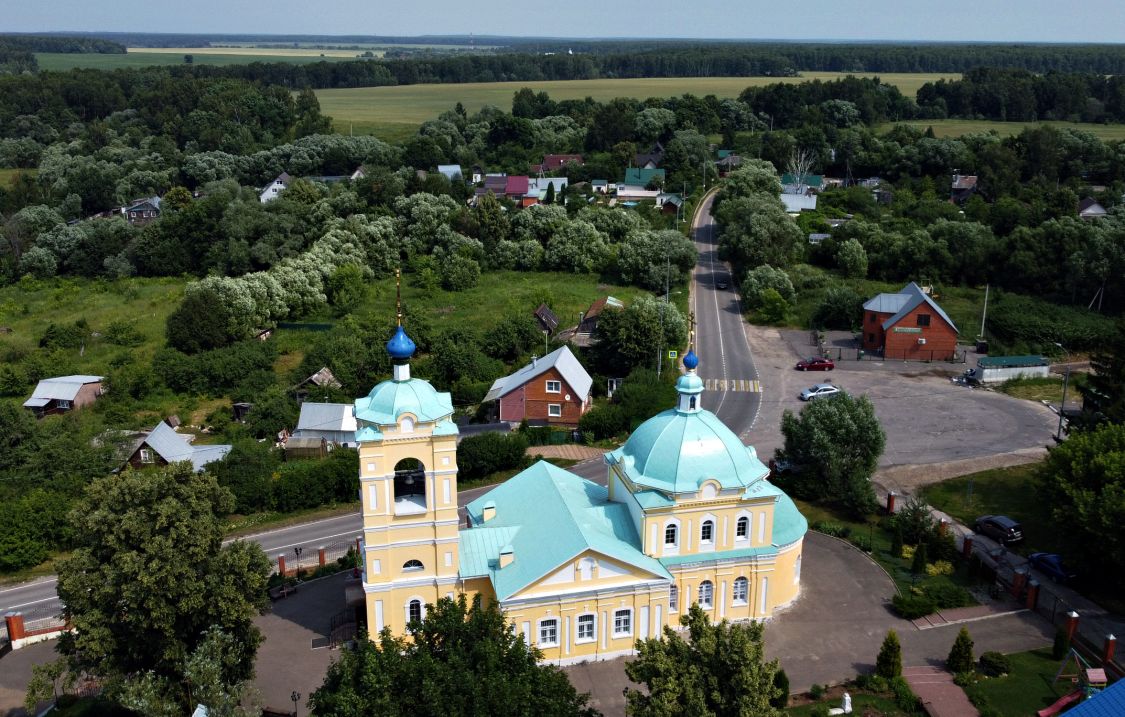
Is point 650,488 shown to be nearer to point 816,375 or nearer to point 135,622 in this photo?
point 135,622

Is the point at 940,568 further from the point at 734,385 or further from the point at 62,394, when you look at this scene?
the point at 62,394

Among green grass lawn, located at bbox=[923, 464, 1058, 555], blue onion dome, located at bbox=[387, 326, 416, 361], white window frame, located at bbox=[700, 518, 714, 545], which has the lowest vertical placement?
green grass lawn, located at bbox=[923, 464, 1058, 555]

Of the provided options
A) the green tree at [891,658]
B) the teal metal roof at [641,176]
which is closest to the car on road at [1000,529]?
the green tree at [891,658]

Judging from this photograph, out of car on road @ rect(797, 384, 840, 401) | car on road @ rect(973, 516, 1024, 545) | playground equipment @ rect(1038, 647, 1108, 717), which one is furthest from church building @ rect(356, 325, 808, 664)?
car on road @ rect(797, 384, 840, 401)

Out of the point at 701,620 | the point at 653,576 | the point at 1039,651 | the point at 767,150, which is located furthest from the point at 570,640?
the point at 767,150

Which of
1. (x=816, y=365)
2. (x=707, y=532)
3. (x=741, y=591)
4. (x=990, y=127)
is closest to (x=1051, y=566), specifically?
(x=741, y=591)

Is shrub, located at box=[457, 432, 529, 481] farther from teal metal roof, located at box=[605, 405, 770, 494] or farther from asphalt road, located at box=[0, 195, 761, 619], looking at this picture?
teal metal roof, located at box=[605, 405, 770, 494]
